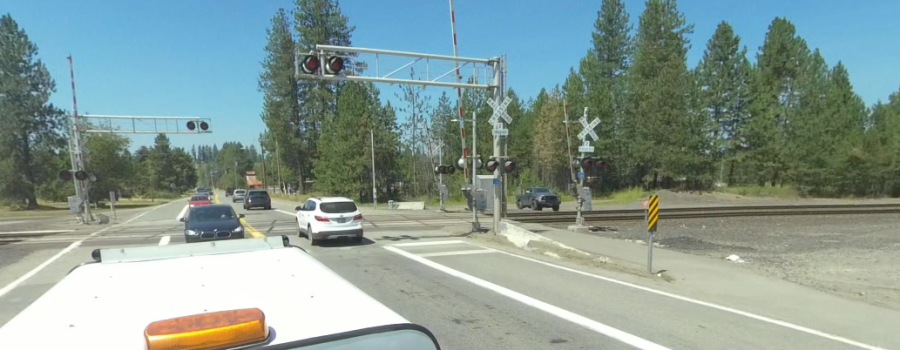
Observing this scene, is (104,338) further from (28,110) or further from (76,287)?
(28,110)

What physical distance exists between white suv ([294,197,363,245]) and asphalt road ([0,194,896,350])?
562 millimetres

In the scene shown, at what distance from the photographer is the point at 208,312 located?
69.2 inches

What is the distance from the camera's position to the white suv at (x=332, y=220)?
53.8ft

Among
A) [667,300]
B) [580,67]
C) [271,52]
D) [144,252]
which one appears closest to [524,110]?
[580,67]

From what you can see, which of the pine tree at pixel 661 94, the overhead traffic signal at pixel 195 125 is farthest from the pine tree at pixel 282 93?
the pine tree at pixel 661 94

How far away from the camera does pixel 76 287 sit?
6.92 ft

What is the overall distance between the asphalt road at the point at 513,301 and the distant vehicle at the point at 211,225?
244 cm

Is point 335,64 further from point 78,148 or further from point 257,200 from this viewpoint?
point 257,200

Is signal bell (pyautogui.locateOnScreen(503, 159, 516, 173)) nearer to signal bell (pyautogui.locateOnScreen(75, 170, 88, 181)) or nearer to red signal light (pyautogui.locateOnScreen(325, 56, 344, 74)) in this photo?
red signal light (pyautogui.locateOnScreen(325, 56, 344, 74))

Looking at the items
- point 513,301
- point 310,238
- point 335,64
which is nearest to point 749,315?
point 513,301

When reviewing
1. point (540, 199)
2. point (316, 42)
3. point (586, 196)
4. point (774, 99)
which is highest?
point (316, 42)

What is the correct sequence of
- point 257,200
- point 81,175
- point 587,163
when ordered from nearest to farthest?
point 587,163 → point 81,175 → point 257,200

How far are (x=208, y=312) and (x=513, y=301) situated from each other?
716 centimetres

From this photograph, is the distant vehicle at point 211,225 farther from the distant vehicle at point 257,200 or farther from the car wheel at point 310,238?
the distant vehicle at point 257,200
